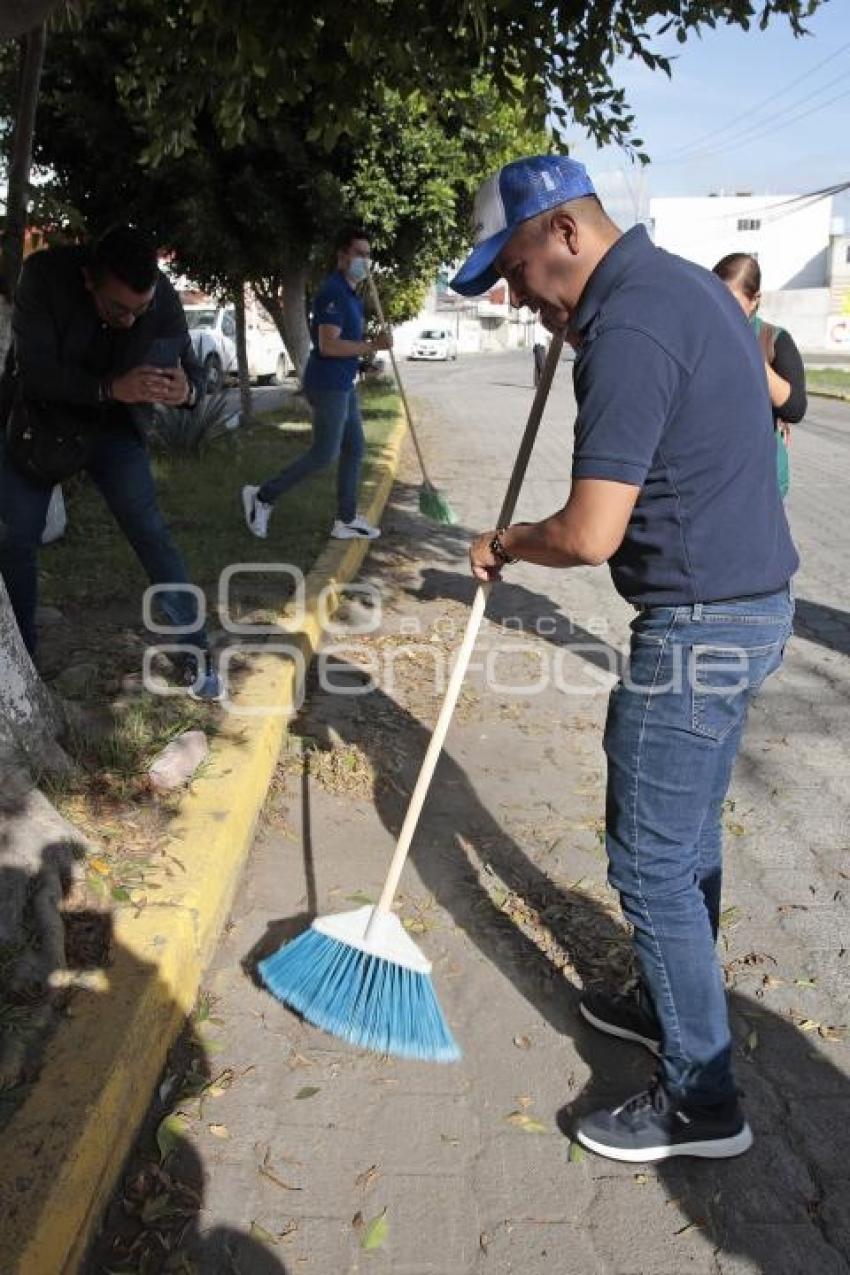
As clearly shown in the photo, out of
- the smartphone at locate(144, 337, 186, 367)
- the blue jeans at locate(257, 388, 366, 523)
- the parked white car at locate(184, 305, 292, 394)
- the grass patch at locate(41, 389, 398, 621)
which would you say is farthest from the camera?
the parked white car at locate(184, 305, 292, 394)

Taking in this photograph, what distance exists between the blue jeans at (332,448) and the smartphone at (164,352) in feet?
9.77

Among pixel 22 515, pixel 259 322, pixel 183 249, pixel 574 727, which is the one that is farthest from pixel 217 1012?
pixel 259 322

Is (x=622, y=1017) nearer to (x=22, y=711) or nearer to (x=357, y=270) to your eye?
(x=22, y=711)

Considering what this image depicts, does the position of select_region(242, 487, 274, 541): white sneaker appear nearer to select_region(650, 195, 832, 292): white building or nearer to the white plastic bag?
the white plastic bag

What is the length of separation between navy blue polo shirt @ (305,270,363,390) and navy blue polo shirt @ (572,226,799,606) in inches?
194

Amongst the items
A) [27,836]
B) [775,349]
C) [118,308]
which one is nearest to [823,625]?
[775,349]

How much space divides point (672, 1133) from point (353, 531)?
547cm

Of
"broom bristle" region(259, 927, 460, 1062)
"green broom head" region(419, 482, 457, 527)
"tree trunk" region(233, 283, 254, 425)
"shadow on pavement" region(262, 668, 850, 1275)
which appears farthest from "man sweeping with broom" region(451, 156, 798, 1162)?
"tree trunk" region(233, 283, 254, 425)

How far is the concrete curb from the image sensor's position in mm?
1920

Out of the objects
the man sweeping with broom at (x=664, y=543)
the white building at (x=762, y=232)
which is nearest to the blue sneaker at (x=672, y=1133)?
the man sweeping with broom at (x=664, y=543)

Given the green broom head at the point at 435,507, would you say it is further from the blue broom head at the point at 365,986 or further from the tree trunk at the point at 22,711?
the blue broom head at the point at 365,986

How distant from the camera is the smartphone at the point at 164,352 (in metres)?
3.84

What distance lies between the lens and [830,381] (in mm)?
30453

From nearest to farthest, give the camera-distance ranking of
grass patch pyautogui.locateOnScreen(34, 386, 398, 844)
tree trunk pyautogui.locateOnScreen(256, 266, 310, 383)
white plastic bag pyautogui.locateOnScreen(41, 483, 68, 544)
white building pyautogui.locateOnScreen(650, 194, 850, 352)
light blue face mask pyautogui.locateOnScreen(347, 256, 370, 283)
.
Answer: grass patch pyautogui.locateOnScreen(34, 386, 398, 844) → white plastic bag pyautogui.locateOnScreen(41, 483, 68, 544) → light blue face mask pyautogui.locateOnScreen(347, 256, 370, 283) → tree trunk pyautogui.locateOnScreen(256, 266, 310, 383) → white building pyautogui.locateOnScreen(650, 194, 850, 352)
